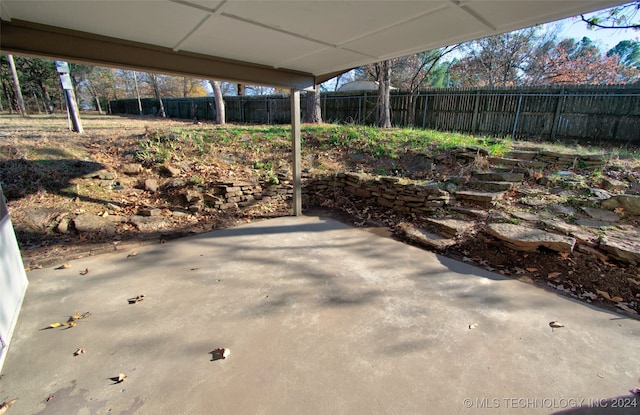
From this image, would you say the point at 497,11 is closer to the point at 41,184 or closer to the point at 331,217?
the point at 331,217

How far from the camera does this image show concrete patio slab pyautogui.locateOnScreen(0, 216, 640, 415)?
67.1 inches

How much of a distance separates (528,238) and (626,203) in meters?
1.68

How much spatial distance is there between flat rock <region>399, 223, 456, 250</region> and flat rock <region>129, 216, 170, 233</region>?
12.3ft

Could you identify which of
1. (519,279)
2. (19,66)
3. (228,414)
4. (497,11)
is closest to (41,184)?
(228,414)

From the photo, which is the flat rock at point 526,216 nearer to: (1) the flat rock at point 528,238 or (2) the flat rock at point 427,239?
(1) the flat rock at point 528,238

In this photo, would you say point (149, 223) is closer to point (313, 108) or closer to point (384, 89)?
point (313, 108)

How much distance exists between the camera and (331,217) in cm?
518

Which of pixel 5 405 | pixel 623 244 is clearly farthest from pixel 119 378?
pixel 623 244

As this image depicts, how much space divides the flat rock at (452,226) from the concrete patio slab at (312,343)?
2.29 ft

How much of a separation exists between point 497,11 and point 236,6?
197cm

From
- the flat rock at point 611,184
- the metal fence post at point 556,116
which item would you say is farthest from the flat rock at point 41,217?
the metal fence post at point 556,116

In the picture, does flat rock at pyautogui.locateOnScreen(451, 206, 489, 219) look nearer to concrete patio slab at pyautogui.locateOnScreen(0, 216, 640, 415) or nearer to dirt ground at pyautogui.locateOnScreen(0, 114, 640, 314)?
dirt ground at pyautogui.locateOnScreen(0, 114, 640, 314)

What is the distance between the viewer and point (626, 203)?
375 cm

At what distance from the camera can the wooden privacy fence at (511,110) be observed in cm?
764
